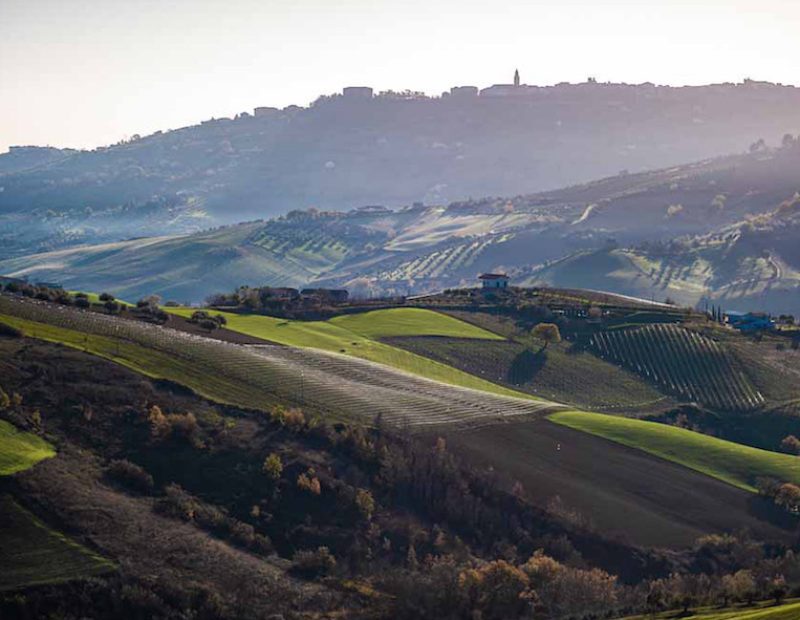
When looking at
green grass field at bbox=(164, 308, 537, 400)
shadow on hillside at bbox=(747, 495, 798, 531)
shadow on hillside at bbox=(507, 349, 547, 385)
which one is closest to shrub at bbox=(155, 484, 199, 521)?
shadow on hillside at bbox=(747, 495, 798, 531)

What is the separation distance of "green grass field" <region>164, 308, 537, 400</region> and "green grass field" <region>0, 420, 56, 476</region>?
40478 millimetres

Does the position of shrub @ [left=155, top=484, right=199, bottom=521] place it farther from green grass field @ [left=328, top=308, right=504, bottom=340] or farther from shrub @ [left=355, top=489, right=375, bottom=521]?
green grass field @ [left=328, top=308, right=504, bottom=340]

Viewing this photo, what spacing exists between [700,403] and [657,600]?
188 ft

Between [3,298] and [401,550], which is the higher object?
[3,298]

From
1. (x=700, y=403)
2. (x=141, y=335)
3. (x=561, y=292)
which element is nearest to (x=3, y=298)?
(x=141, y=335)

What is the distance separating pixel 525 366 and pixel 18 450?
6125 cm

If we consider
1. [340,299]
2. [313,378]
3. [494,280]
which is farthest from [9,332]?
[494,280]

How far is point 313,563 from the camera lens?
2355 inches

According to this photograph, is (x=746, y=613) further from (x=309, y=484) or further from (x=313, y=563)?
(x=309, y=484)

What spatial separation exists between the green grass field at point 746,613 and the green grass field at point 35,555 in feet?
78.9

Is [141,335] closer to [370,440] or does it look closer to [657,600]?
[370,440]

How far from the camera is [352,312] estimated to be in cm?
12850

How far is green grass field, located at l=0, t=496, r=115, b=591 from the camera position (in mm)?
51125

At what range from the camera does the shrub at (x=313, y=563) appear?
59.1m
